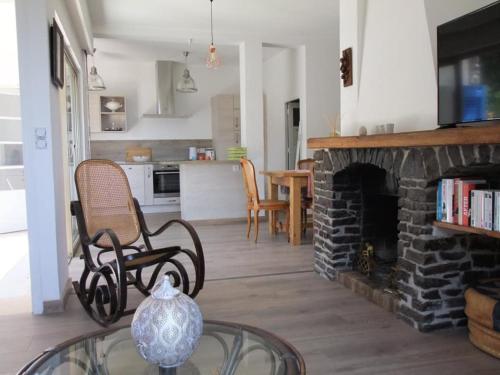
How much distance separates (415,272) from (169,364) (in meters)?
1.83

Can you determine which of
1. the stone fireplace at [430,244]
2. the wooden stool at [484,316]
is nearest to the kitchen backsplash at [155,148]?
the stone fireplace at [430,244]

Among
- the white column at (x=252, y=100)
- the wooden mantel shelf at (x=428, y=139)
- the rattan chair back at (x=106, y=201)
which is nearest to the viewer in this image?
the wooden mantel shelf at (x=428, y=139)

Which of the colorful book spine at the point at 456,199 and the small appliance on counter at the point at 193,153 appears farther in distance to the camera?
the small appliance on counter at the point at 193,153

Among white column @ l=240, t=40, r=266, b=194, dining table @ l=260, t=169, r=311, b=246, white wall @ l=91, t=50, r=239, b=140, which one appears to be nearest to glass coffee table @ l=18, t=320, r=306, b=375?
dining table @ l=260, t=169, r=311, b=246

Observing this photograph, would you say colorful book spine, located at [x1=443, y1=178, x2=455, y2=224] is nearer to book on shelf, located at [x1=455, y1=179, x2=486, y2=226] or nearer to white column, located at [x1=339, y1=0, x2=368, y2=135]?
book on shelf, located at [x1=455, y1=179, x2=486, y2=226]

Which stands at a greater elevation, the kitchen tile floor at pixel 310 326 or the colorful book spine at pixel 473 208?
the colorful book spine at pixel 473 208

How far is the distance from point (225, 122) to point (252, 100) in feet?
7.10

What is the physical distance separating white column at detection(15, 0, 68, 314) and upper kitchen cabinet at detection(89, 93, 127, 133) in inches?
220

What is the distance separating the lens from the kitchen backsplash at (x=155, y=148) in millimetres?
8812

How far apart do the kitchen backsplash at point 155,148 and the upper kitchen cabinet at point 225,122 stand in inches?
17.9

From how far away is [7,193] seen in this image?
6414 millimetres

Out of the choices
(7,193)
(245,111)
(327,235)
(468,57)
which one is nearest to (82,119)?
(7,193)

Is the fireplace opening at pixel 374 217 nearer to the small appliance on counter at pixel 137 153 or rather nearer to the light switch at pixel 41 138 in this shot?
the light switch at pixel 41 138

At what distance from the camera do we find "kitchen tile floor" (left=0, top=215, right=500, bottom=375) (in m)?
2.31
